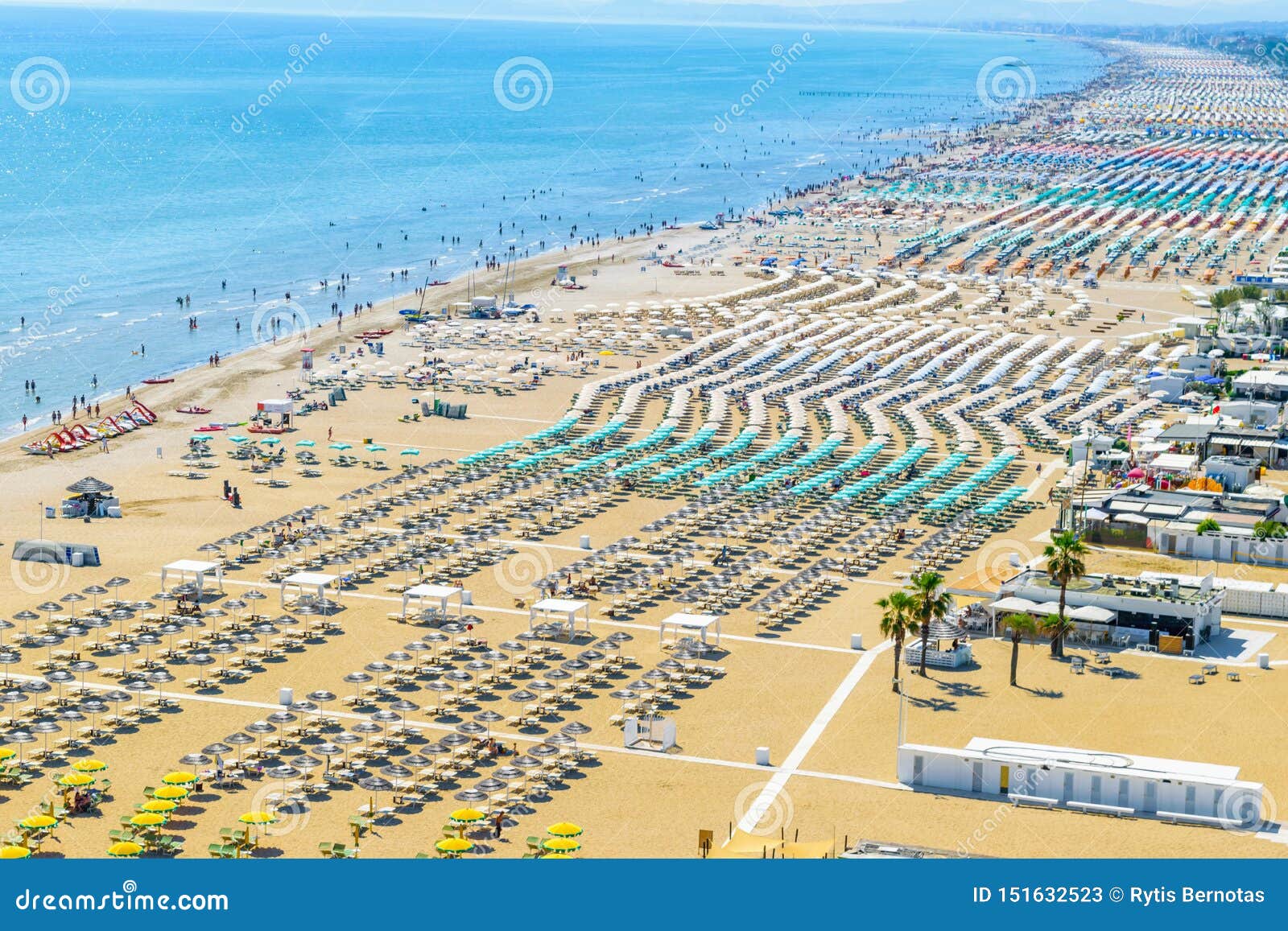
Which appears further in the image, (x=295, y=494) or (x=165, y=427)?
(x=165, y=427)

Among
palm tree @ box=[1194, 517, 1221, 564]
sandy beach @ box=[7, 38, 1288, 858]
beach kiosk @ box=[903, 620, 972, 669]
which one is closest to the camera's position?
sandy beach @ box=[7, 38, 1288, 858]

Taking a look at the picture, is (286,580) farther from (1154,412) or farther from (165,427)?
(1154,412)

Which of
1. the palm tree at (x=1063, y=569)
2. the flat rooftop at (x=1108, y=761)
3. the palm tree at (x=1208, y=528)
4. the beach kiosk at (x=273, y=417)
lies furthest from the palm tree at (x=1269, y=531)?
the beach kiosk at (x=273, y=417)

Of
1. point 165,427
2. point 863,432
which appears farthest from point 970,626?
point 165,427

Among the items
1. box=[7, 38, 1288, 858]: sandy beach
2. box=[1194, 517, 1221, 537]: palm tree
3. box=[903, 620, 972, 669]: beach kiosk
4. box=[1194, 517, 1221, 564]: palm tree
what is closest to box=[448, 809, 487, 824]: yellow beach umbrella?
box=[7, 38, 1288, 858]: sandy beach

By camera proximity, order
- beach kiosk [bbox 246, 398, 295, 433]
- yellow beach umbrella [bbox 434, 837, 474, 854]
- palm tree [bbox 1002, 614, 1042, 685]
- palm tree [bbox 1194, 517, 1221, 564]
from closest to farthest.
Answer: yellow beach umbrella [bbox 434, 837, 474, 854] → palm tree [bbox 1002, 614, 1042, 685] → palm tree [bbox 1194, 517, 1221, 564] → beach kiosk [bbox 246, 398, 295, 433]

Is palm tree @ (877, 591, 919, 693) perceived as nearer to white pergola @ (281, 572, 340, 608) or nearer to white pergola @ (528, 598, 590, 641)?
white pergola @ (528, 598, 590, 641)
